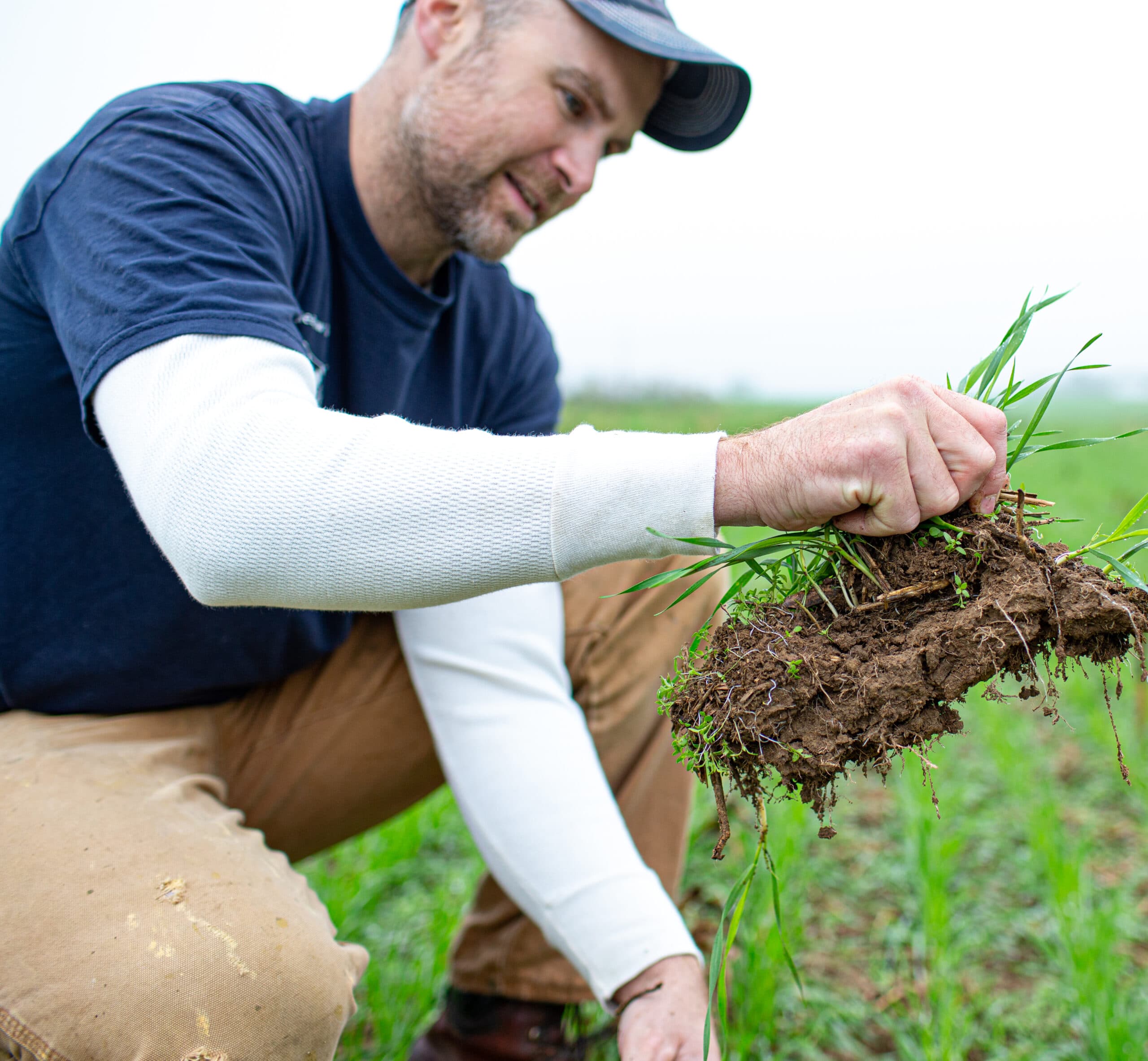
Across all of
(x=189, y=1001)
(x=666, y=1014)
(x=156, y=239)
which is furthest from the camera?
(x=666, y=1014)

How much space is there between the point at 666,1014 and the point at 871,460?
1.04 metres

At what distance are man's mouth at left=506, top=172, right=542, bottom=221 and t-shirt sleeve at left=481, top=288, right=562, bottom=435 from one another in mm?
390

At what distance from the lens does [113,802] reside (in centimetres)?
150

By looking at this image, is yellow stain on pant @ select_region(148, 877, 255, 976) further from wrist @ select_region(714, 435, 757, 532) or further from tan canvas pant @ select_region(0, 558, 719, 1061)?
wrist @ select_region(714, 435, 757, 532)

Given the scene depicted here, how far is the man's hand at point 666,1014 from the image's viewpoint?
4.84ft

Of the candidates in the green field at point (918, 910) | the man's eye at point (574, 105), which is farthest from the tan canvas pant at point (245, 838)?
the man's eye at point (574, 105)

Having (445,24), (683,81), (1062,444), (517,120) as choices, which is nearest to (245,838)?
(1062,444)

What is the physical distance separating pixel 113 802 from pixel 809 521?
1.25 metres

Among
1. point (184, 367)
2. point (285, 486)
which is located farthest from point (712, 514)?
point (184, 367)

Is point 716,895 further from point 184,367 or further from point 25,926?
point 184,367

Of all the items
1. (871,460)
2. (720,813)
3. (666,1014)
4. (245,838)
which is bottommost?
(666,1014)

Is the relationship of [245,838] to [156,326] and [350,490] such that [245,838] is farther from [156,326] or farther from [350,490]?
[156,326]

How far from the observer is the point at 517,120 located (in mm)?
1990

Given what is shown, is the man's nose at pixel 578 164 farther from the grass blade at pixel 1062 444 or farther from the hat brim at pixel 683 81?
the grass blade at pixel 1062 444
